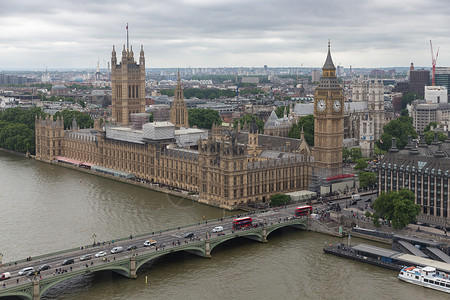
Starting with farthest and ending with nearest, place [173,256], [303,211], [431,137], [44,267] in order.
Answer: [431,137]
[303,211]
[173,256]
[44,267]

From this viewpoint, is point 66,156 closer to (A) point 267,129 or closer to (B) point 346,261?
(A) point 267,129

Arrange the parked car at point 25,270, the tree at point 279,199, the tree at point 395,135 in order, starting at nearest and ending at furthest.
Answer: the parked car at point 25,270
the tree at point 279,199
the tree at point 395,135

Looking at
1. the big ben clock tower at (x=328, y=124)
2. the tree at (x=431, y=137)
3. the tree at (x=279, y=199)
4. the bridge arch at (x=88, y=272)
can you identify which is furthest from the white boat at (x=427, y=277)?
the tree at (x=431, y=137)

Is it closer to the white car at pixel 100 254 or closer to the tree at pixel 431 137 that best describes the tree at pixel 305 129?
the tree at pixel 431 137

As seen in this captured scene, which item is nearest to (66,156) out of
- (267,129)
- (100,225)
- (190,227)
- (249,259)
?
(267,129)

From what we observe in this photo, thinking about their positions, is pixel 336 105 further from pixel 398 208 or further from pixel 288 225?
pixel 398 208

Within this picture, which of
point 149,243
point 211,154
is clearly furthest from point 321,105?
point 149,243
